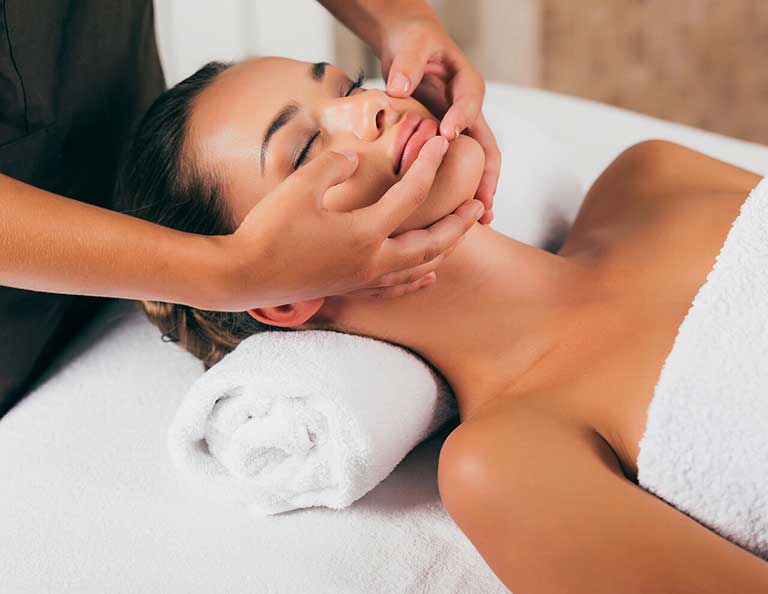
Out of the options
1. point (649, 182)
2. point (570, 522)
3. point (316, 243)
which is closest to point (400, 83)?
point (316, 243)

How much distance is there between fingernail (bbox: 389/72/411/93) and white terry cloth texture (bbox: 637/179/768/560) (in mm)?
432

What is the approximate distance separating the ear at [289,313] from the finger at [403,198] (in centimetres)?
21

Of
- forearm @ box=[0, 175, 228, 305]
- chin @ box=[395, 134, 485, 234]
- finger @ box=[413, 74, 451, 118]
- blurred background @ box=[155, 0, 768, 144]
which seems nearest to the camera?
forearm @ box=[0, 175, 228, 305]

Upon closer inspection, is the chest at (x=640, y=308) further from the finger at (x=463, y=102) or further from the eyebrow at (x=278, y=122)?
the eyebrow at (x=278, y=122)

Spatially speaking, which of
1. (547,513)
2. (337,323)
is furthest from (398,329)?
(547,513)

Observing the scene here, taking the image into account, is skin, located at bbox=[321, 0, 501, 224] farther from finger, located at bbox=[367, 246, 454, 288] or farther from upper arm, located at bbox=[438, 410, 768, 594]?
upper arm, located at bbox=[438, 410, 768, 594]

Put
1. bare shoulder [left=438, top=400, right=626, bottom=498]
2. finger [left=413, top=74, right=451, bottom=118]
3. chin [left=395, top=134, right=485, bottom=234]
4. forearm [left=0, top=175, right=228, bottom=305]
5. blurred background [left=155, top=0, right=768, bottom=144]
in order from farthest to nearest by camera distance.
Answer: blurred background [left=155, top=0, right=768, bottom=144]
finger [left=413, top=74, right=451, bottom=118]
chin [left=395, top=134, right=485, bottom=234]
bare shoulder [left=438, top=400, right=626, bottom=498]
forearm [left=0, top=175, right=228, bottom=305]

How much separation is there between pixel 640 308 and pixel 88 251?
2.11 feet

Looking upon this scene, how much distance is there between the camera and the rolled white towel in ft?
3.24

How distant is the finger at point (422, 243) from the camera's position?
0.89 m

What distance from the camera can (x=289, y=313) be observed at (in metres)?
1.07

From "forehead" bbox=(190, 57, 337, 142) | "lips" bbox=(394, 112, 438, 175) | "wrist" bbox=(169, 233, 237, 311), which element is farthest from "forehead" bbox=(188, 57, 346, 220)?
"wrist" bbox=(169, 233, 237, 311)

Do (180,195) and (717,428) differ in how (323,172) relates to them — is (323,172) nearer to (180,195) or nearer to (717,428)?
(180,195)

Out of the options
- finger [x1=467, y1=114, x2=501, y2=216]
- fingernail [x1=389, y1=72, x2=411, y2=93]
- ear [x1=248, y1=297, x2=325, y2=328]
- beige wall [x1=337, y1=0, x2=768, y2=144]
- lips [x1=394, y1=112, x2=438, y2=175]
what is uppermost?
fingernail [x1=389, y1=72, x2=411, y2=93]
